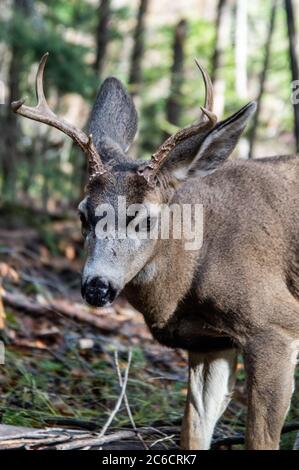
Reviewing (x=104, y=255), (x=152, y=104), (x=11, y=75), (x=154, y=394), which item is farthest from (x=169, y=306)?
(x=152, y=104)

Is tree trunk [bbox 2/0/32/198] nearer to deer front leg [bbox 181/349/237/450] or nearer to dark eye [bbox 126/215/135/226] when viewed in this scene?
deer front leg [bbox 181/349/237/450]

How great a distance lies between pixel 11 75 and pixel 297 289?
1044cm

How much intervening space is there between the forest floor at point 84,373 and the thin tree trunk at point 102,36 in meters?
5.43

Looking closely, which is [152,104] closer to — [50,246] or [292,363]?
[50,246]

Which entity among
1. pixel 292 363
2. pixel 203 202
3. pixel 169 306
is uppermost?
pixel 203 202

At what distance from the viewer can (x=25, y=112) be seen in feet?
18.7

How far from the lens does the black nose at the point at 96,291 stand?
16.8 ft

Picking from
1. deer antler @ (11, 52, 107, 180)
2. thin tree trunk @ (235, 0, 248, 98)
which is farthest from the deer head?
thin tree trunk @ (235, 0, 248, 98)

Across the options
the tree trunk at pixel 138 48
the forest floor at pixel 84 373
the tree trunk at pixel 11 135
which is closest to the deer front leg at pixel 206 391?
the forest floor at pixel 84 373

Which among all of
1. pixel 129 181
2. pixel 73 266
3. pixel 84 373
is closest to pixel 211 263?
pixel 129 181

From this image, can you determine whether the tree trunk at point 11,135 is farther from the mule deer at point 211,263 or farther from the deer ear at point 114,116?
the mule deer at point 211,263

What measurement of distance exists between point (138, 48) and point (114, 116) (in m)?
13.4

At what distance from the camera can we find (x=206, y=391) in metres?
6.34

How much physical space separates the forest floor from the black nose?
0.77 metres
